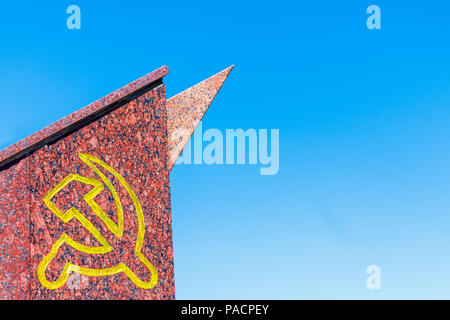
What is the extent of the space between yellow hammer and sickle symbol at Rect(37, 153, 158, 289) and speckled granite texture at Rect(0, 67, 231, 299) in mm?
13

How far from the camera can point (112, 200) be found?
7.84 m

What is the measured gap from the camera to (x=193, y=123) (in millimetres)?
9469

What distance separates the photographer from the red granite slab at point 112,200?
7164 mm

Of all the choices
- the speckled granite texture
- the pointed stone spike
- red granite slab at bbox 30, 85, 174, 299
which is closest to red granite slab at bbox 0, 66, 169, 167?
the speckled granite texture

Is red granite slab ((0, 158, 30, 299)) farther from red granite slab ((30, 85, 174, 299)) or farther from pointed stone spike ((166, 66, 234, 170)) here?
pointed stone spike ((166, 66, 234, 170))

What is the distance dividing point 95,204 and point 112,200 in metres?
0.28

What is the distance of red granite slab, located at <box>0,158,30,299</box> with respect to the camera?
686cm

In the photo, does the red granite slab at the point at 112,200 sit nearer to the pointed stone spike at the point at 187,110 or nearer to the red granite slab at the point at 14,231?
the red granite slab at the point at 14,231

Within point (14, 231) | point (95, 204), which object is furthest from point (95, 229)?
point (14, 231)

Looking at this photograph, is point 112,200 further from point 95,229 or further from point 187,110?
point 187,110

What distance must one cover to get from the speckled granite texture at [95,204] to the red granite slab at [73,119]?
0.01m
